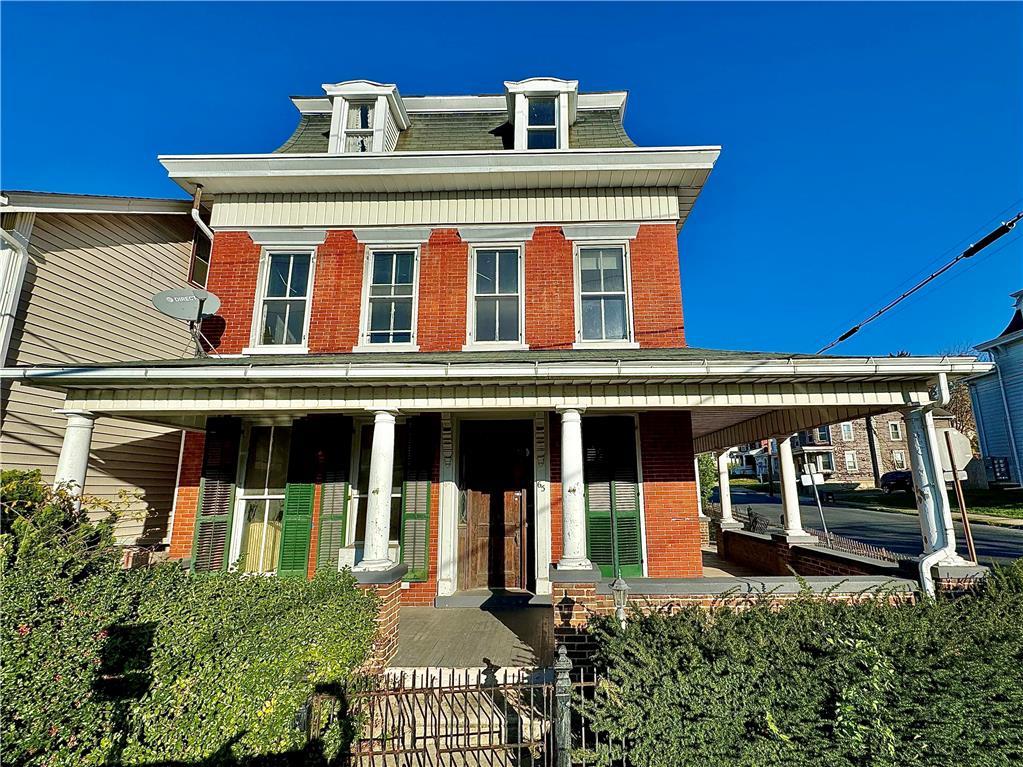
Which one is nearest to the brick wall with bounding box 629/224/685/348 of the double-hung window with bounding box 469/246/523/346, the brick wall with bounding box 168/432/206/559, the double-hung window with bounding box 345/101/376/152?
the double-hung window with bounding box 469/246/523/346

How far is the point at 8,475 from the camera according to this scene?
5.97 m

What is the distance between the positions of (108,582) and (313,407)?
123 inches

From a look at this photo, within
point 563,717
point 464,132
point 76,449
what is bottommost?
point 563,717

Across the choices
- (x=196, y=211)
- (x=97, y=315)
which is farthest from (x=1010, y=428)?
(x=97, y=315)

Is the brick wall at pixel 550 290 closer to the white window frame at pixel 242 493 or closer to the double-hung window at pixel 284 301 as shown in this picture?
the double-hung window at pixel 284 301

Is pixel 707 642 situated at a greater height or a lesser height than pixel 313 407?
lesser

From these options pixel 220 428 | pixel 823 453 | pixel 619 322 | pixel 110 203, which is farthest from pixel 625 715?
pixel 823 453

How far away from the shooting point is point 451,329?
27.6 ft

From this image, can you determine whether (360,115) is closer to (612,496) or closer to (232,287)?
(232,287)

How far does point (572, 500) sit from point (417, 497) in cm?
300

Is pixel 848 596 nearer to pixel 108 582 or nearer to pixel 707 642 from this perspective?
pixel 707 642

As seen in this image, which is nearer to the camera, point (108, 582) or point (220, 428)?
point (108, 582)

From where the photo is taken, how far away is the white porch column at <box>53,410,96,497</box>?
6086mm

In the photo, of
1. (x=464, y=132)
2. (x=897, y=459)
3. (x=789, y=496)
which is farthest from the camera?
(x=897, y=459)
